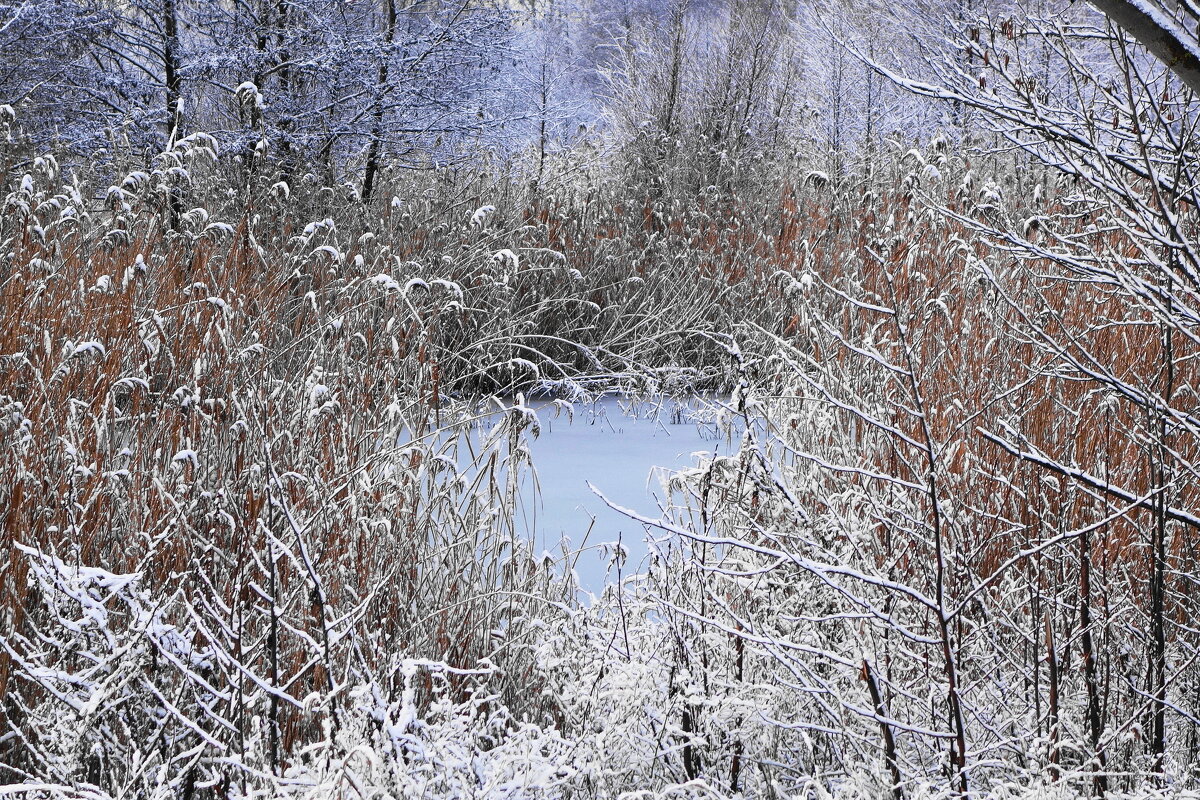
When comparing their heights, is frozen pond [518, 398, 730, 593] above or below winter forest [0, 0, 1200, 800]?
below

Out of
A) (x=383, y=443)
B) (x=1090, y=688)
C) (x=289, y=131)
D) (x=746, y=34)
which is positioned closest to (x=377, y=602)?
(x=383, y=443)

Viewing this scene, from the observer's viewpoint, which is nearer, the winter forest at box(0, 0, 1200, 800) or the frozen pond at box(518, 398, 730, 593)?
the winter forest at box(0, 0, 1200, 800)

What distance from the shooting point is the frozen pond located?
3.88m

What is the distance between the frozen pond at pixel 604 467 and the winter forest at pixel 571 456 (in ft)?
0.16

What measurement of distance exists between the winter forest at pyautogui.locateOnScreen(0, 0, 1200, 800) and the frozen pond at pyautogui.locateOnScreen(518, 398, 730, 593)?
48 millimetres

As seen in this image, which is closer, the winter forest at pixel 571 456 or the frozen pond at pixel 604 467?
the winter forest at pixel 571 456

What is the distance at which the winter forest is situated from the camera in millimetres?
1698

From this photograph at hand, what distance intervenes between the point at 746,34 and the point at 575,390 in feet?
19.4

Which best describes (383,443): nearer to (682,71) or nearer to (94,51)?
(94,51)

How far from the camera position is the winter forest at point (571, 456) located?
170 cm

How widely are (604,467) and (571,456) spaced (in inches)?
9.8

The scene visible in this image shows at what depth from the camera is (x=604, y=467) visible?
4891mm

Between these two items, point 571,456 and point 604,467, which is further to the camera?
point 571,456

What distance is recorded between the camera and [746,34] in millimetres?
10203
